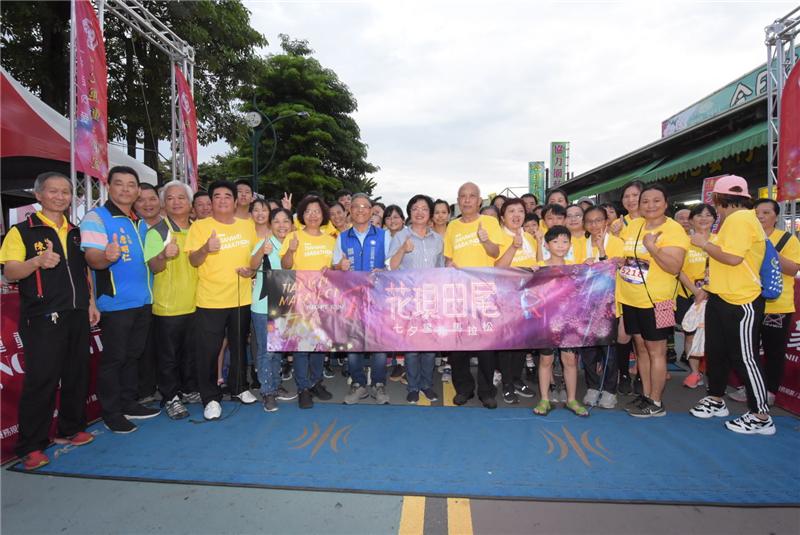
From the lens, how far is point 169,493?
274 centimetres

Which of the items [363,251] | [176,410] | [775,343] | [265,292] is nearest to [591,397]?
[775,343]

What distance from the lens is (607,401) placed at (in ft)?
13.5

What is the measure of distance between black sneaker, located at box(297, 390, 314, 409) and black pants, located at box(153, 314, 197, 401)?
115 centimetres

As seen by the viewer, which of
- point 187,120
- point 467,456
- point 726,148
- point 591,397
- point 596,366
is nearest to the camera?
point 467,456

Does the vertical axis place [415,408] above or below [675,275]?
below

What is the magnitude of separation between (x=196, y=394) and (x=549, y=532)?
11.8 feet

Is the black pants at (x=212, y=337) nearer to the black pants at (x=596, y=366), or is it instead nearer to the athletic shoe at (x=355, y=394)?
the athletic shoe at (x=355, y=394)

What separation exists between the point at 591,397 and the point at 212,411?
3627 millimetres

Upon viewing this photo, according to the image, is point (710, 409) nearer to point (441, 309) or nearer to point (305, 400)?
point (441, 309)

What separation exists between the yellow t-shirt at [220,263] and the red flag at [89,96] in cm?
305

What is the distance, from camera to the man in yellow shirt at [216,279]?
12.9 ft

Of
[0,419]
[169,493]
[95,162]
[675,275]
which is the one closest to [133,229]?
[0,419]

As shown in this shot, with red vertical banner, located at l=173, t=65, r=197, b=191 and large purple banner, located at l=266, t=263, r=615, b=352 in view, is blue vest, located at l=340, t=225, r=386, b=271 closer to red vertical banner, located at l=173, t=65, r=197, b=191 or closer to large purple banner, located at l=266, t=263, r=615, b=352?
large purple banner, located at l=266, t=263, r=615, b=352

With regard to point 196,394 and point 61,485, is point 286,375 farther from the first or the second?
point 61,485
